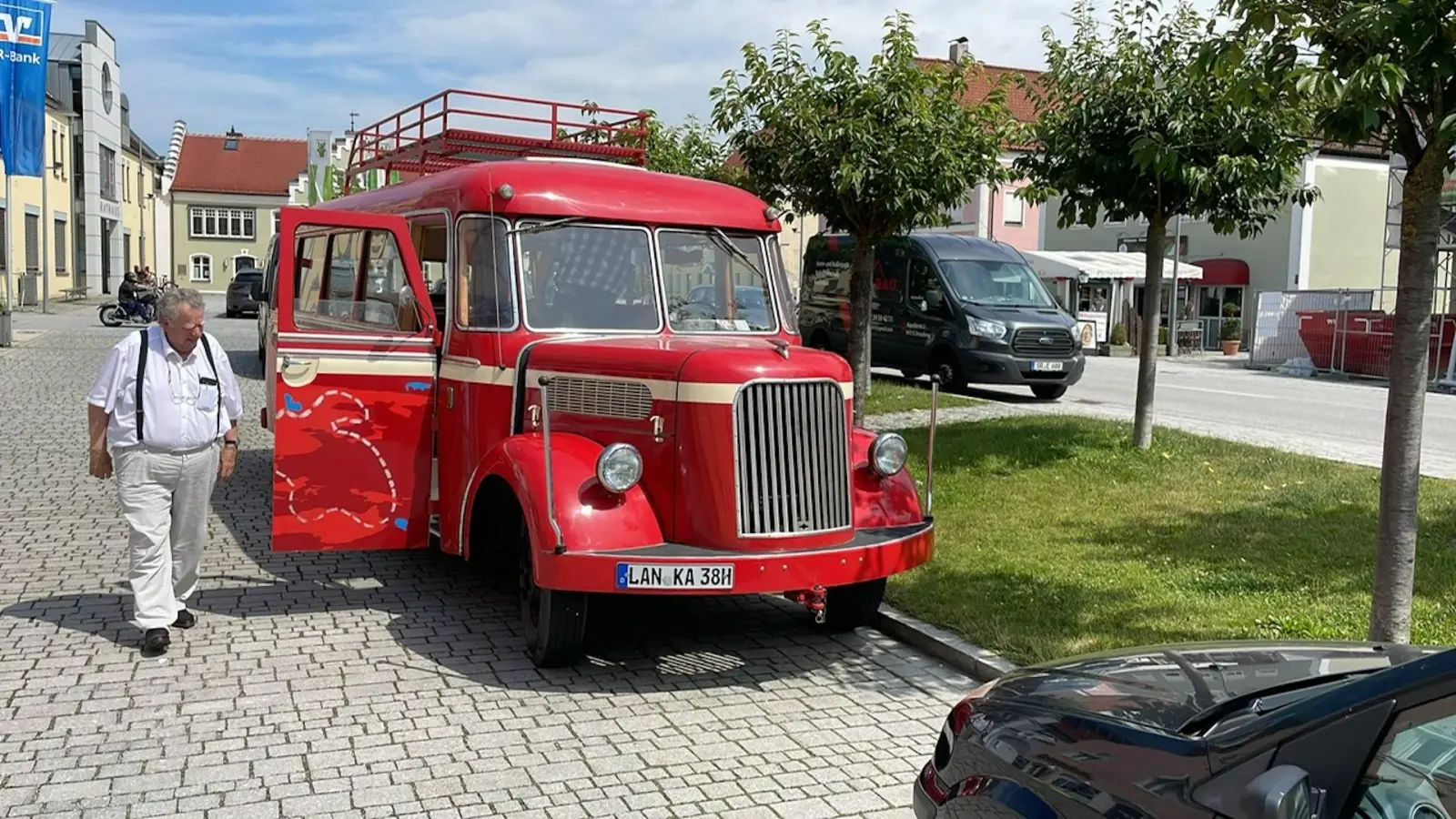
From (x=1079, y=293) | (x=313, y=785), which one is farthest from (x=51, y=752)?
(x=1079, y=293)

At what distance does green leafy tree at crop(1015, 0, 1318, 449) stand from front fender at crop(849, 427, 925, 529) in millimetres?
4807

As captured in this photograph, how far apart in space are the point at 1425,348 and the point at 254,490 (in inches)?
359

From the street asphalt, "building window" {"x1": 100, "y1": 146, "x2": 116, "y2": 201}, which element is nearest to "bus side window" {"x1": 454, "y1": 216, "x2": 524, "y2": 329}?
the street asphalt

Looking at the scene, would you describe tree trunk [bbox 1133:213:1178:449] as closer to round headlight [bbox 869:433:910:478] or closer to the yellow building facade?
round headlight [bbox 869:433:910:478]

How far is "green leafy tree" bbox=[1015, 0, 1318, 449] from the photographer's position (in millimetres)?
10445

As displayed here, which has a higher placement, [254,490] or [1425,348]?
[1425,348]

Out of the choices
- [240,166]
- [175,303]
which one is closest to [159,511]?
[175,303]

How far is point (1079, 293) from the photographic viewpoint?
3869cm

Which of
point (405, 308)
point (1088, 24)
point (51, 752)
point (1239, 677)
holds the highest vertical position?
point (1088, 24)

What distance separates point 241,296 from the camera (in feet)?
126

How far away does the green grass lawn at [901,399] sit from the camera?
1611 cm

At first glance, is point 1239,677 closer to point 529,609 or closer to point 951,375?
point 529,609

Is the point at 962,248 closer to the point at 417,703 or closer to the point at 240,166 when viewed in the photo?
the point at 417,703

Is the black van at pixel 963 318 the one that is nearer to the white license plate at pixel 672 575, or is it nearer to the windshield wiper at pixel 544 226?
the windshield wiper at pixel 544 226
